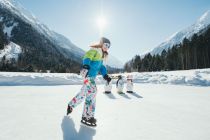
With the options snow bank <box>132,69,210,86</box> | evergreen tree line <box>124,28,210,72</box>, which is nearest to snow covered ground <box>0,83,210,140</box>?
snow bank <box>132,69,210,86</box>

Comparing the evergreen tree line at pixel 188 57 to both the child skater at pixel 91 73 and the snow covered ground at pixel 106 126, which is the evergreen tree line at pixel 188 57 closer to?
the snow covered ground at pixel 106 126

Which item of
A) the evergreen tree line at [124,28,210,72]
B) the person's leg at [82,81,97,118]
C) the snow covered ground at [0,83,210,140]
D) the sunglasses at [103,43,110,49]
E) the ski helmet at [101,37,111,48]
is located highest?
the evergreen tree line at [124,28,210,72]

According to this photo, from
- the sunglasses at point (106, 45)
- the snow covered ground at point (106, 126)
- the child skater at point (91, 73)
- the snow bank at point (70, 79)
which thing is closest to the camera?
the snow covered ground at point (106, 126)

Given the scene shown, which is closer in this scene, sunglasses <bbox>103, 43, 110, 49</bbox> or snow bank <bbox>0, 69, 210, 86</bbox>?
sunglasses <bbox>103, 43, 110, 49</bbox>

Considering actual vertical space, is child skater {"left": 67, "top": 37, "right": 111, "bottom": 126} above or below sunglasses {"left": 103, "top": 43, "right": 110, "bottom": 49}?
below

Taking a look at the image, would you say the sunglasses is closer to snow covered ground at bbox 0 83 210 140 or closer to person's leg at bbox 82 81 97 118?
person's leg at bbox 82 81 97 118

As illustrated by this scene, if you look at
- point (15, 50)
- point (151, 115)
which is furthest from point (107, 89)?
point (15, 50)

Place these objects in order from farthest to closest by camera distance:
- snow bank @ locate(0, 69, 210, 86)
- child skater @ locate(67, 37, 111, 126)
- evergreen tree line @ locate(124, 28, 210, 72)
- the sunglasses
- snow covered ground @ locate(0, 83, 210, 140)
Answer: evergreen tree line @ locate(124, 28, 210, 72) < snow bank @ locate(0, 69, 210, 86) < the sunglasses < child skater @ locate(67, 37, 111, 126) < snow covered ground @ locate(0, 83, 210, 140)

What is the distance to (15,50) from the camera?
14775 cm

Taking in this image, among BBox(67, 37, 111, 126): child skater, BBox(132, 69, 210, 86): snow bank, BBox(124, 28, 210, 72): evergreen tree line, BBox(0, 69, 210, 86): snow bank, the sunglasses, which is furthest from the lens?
BBox(124, 28, 210, 72): evergreen tree line

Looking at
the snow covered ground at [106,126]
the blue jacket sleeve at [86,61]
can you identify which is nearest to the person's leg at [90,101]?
the snow covered ground at [106,126]

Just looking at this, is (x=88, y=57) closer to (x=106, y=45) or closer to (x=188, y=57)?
(x=106, y=45)

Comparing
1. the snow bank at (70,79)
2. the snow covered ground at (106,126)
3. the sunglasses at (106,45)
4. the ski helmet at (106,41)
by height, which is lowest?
the snow covered ground at (106,126)

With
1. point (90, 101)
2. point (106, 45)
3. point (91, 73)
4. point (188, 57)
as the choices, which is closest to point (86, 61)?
point (91, 73)
